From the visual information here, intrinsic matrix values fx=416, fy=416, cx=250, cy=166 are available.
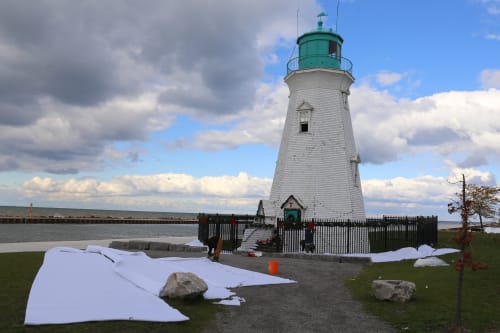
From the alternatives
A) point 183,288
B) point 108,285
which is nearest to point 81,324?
point 108,285

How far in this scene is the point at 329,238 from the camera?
23672 mm

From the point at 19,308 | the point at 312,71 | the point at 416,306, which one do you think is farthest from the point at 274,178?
the point at 19,308

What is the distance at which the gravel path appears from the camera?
299 inches

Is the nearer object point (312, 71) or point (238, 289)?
point (238, 289)

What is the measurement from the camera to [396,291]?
31.6 feet

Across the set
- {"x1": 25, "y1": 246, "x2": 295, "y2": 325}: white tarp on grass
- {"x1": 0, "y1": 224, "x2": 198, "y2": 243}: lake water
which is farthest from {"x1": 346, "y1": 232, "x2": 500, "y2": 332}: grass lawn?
{"x1": 0, "y1": 224, "x2": 198, "y2": 243}: lake water

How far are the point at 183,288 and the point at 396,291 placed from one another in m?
4.88

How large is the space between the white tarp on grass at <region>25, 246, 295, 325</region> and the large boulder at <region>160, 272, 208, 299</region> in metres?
0.32

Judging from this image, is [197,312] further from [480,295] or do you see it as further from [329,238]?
[329,238]

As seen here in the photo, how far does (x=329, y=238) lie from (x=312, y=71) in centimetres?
1025

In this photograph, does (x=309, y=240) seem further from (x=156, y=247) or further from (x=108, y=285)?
(x=108, y=285)

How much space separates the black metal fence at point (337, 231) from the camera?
2288 cm

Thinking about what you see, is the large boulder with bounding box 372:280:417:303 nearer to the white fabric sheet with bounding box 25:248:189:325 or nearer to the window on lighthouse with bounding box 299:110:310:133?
the white fabric sheet with bounding box 25:248:189:325

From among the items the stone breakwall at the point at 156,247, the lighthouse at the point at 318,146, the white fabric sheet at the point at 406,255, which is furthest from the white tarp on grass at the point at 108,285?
the lighthouse at the point at 318,146
